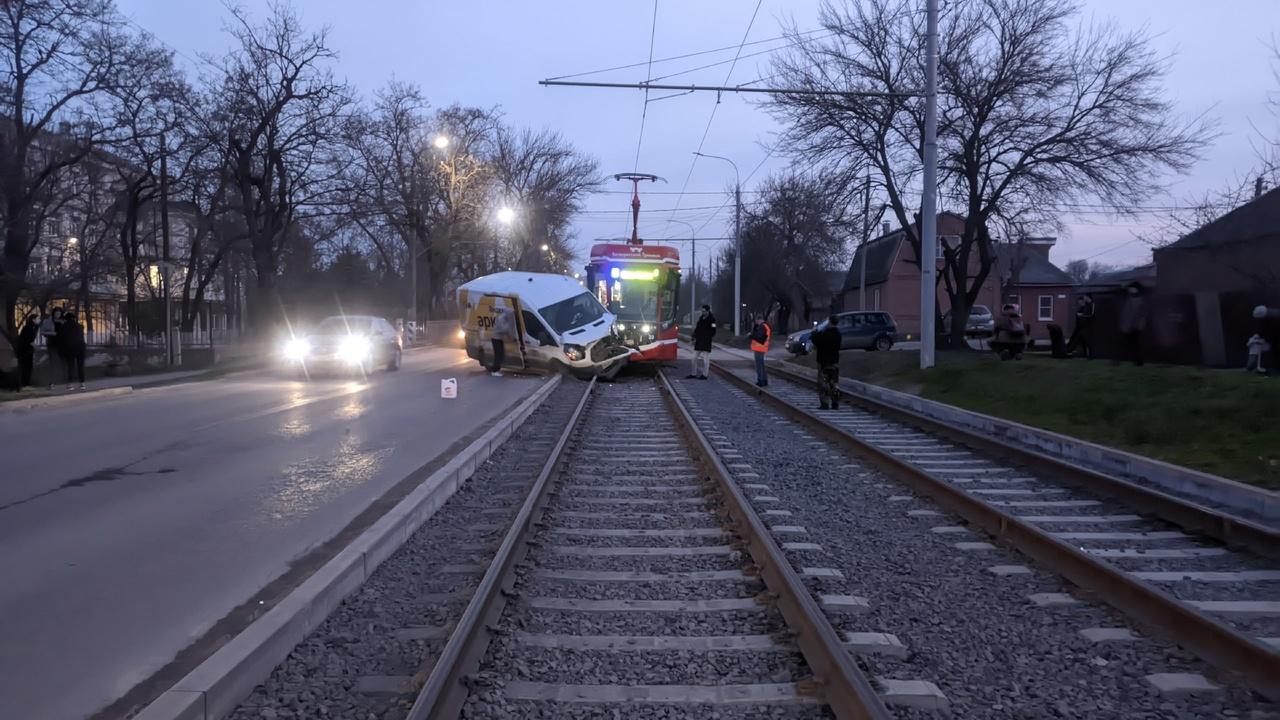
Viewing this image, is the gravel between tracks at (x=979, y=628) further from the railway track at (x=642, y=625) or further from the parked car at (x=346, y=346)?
the parked car at (x=346, y=346)

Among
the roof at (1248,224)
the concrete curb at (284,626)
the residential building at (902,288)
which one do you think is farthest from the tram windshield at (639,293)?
the residential building at (902,288)

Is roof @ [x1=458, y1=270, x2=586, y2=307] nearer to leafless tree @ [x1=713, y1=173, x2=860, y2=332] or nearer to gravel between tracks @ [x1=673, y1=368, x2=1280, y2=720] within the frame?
gravel between tracks @ [x1=673, y1=368, x2=1280, y2=720]

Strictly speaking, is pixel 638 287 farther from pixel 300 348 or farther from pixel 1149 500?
pixel 1149 500

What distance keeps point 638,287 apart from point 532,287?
293 cm

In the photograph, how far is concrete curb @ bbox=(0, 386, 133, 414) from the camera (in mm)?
17094

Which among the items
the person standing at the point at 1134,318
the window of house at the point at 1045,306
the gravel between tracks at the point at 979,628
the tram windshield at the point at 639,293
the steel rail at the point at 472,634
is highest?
the window of house at the point at 1045,306

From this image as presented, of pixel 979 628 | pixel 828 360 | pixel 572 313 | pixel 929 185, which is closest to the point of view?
pixel 979 628

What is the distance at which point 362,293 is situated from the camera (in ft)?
231

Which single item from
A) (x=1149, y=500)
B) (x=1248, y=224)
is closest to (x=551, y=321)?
(x=1248, y=224)

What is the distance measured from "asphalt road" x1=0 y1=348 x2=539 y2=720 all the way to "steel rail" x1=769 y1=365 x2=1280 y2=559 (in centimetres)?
679

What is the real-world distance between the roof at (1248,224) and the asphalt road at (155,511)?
17.2 meters

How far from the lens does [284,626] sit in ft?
15.9

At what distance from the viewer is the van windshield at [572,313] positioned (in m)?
24.6

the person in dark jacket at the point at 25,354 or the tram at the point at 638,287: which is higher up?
the tram at the point at 638,287
